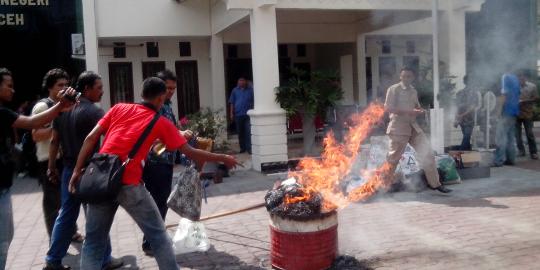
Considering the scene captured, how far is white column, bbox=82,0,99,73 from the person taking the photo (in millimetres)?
11820

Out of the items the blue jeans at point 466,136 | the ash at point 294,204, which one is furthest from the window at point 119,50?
the ash at point 294,204

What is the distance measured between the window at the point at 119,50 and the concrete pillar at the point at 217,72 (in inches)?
90.9

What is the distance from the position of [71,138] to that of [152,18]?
845cm

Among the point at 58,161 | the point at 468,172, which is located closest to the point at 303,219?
the point at 58,161

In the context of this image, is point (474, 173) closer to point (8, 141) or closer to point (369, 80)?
point (8, 141)

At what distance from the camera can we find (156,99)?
391 cm

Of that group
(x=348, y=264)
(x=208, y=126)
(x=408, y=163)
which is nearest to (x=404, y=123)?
(x=408, y=163)

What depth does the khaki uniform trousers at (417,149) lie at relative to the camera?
23.5 ft

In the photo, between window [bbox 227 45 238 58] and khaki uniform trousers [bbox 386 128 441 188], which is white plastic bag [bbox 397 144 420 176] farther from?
window [bbox 227 45 238 58]

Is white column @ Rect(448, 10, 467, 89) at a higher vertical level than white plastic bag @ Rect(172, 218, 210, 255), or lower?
higher

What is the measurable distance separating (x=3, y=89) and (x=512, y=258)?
4.50 m

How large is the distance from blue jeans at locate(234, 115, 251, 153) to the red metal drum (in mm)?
7400

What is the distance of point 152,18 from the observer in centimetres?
1232

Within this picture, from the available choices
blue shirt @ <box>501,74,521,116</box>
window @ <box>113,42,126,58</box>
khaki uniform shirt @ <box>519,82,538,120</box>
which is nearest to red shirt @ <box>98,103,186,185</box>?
blue shirt @ <box>501,74,521,116</box>
